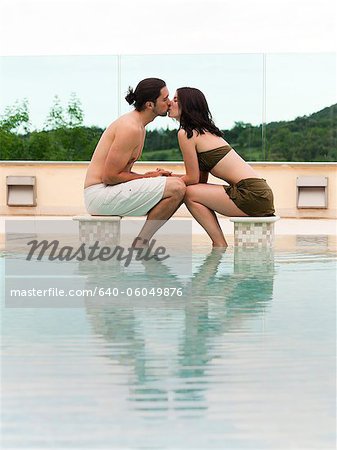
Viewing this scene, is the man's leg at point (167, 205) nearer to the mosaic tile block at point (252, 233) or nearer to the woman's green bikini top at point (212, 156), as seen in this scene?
the woman's green bikini top at point (212, 156)

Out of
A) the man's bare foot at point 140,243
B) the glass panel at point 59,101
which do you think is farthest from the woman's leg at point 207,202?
the glass panel at point 59,101

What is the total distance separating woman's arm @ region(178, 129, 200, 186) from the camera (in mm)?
6297

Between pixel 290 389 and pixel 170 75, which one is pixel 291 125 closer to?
pixel 170 75

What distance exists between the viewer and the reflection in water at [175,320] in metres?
2.71

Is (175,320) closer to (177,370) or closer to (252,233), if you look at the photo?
(177,370)

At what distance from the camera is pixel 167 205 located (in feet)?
20.6

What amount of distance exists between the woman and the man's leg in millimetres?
84

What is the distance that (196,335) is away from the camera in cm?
346

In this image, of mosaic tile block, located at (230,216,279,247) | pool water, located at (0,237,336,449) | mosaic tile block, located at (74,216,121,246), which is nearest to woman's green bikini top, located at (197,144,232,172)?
mosaic tile block, located at (230,216,279,247)

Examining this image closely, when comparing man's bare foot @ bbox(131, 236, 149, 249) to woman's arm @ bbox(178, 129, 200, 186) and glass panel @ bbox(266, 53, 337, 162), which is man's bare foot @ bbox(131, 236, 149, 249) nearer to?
woman's arm @ bbox(178, 129, 200, 186)

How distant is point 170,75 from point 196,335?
824 centimetres

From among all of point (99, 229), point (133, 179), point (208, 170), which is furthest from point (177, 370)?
point (99, 229)

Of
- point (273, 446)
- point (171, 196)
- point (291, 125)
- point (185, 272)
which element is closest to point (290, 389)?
point (273, 446)

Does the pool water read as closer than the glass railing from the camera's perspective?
Yes
